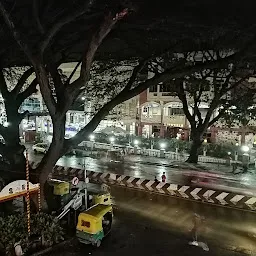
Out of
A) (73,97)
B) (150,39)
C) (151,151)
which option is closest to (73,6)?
(73,97)

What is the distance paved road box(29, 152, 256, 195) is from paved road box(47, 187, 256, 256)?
5.80 m

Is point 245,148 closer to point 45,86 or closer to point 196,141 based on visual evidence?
point 196,141

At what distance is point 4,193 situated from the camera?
11234 millimetres

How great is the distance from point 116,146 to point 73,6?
25.5 meters

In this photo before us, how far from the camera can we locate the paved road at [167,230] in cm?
1191

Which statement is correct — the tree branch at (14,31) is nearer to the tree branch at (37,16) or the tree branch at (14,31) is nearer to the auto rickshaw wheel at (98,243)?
the tree branch at (37,16)

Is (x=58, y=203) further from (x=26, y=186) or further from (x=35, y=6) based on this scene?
(x=35, y=6)

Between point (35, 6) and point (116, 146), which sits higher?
point (35, 6)

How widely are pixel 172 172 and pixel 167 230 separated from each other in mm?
13056

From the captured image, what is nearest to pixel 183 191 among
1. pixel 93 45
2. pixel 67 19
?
pixel 93 45

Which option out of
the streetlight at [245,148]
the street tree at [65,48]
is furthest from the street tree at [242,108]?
the street tree at [65,48]

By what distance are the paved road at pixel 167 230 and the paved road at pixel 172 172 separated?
580 cm

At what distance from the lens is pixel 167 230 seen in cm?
1383

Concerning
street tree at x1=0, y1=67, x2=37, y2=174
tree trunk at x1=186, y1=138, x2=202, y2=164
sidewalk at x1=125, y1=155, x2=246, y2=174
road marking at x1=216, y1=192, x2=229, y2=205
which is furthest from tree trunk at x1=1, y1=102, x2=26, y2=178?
tree trunk at x1=186, y1=138, x2=202, y2=164
